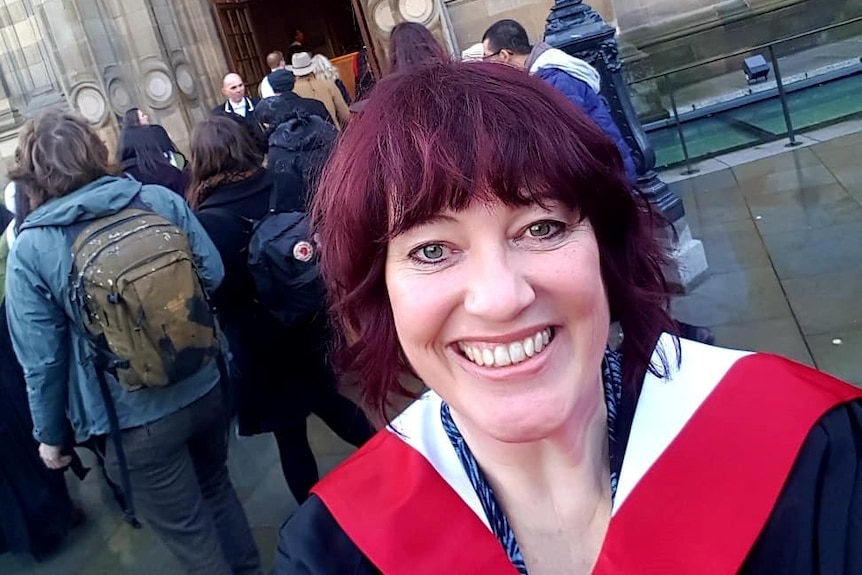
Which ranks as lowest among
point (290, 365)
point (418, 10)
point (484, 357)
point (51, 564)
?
point (51, 564)

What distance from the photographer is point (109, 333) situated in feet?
8.86

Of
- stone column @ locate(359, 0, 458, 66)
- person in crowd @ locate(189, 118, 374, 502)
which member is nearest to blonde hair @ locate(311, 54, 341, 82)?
stone column @ locate(359, 0, 458, 66)

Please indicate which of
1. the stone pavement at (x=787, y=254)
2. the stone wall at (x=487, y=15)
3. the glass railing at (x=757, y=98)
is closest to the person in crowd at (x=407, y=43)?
the stone pavement at (x=787, y=254)

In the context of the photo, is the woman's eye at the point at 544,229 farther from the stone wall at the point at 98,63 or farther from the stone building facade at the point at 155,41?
the stone wall at the point at 98,63

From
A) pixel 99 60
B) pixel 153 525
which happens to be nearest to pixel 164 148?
pixel 153 525

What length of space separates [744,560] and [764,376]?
1.19ft

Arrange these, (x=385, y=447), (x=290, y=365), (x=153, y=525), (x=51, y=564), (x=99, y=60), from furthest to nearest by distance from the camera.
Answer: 1. (x=99, y=60)
2. (x=51, y=564)
3. (x=290, y=365)
4. (x=153, y=525)
5. (x=385, y=447)

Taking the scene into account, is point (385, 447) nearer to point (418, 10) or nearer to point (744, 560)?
point (744, 560)

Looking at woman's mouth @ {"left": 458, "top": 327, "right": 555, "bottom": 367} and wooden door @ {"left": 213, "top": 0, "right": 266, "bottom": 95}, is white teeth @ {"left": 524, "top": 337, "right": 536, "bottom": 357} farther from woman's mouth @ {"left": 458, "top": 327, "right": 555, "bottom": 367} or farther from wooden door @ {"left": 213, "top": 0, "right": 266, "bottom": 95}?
wooden door @ {"left": 213, "top": 0, "right": 266, "bottom": 95}

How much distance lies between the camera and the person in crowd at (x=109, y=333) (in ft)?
8.83

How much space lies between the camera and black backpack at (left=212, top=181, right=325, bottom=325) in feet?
10.5

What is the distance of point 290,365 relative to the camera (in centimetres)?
346

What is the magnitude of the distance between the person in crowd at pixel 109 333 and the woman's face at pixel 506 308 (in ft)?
5.40

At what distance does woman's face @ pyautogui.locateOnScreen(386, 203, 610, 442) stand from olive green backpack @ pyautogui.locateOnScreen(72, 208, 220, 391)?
5.17 feet
